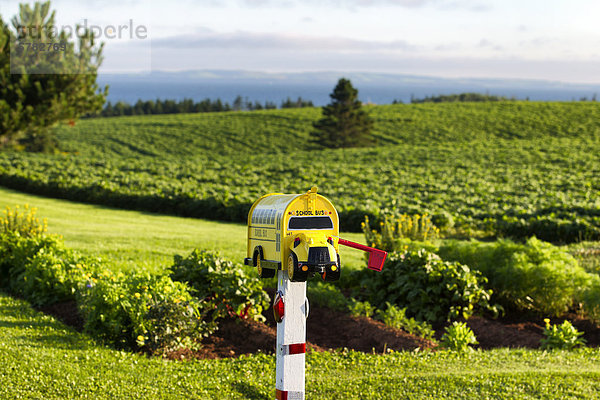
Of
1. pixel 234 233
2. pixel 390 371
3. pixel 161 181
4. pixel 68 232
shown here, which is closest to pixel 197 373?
pixel 390 371

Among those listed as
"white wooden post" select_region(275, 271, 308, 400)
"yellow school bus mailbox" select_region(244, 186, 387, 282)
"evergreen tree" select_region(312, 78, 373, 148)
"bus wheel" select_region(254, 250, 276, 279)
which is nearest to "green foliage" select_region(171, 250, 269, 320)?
"white wooden post" select_region(275, 271, 308, 400)

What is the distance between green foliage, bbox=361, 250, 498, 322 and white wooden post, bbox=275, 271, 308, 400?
4.18 m

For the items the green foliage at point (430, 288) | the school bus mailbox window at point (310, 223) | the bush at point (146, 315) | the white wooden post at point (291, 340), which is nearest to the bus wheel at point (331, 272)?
the school bus mailbox window at point (310, 223)

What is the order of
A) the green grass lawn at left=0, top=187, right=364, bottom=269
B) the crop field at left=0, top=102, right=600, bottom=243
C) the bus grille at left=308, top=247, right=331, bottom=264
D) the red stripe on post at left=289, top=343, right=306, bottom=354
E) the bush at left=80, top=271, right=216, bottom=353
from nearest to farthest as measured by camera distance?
the bus grille at left=308, top=247, right=331, bottom=264 → the red stripe on post at left=289, top=343, right=306, bottom=354 → the bush at left=80, top=271, right=216, bottom=353 → the green grass lawn at left=0, top=187, right=364, bottom=269 → the crop field at left=0, top=102, right=600, bottom=243

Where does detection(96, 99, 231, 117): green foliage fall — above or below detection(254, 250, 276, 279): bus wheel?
above

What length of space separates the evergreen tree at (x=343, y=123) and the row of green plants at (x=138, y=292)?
48.5 meters

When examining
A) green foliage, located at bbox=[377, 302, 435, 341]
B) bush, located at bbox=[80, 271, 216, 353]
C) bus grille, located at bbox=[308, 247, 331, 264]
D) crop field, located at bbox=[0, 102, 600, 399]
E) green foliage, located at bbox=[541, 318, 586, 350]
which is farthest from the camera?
green foliage, located at bbox=[377, 302, 435, 341]

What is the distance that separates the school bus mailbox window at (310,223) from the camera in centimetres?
274

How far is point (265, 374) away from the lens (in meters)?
5.00

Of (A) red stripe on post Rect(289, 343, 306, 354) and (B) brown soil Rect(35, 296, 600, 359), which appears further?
(B) brown soil Rect(35, 296, 600, 359)

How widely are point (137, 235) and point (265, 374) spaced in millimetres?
9342

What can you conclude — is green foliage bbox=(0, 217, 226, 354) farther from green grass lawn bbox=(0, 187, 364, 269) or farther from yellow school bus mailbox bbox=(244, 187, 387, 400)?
yellow school bus mailbox bbox=(244, 187, 387, 400)

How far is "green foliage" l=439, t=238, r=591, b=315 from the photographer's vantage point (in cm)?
730

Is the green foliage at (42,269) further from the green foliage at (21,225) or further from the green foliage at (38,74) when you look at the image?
the green foliage at (38,74)
